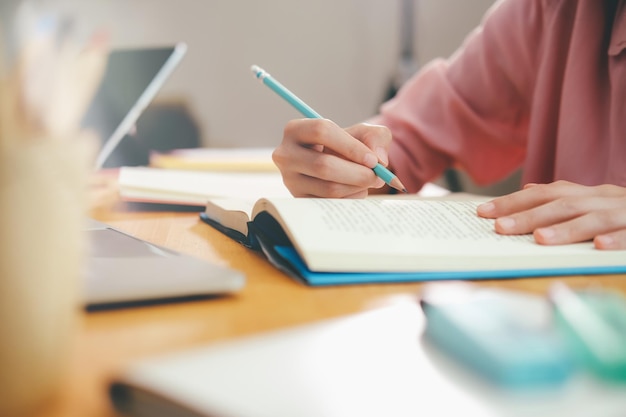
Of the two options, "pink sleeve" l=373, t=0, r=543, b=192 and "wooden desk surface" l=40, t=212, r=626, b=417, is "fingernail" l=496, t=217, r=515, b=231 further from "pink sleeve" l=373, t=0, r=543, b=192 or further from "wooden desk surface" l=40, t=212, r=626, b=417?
"pink sleeve" l=373, t=0, r=543, b=192

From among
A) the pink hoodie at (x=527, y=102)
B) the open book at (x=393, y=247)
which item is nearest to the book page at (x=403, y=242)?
the open book at (x=393, y=247)

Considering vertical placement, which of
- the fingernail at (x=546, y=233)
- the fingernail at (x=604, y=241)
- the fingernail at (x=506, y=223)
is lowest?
the fingernail at (x=604, y=241)

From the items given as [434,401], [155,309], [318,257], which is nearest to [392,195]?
[318,257]

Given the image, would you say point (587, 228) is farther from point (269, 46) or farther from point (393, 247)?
point (269, 46)

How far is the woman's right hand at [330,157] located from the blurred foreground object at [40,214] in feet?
1.41

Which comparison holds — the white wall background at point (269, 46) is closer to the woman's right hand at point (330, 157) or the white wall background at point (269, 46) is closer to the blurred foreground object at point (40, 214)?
the woman's right hand at point (330, 157)

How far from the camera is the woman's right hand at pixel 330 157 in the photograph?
2.25 feet

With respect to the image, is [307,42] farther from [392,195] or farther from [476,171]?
[392,195]

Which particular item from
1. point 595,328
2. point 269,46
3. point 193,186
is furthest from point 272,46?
point 595,328

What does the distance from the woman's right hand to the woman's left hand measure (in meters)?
0.14

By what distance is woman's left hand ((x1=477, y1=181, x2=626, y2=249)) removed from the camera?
0.54 metres

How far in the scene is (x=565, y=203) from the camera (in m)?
0.57

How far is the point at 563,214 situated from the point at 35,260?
45 centimetres

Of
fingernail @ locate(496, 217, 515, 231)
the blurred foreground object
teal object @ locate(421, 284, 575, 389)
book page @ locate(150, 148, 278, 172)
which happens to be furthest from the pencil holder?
book page @ locate(150, 148, 278, 172)
